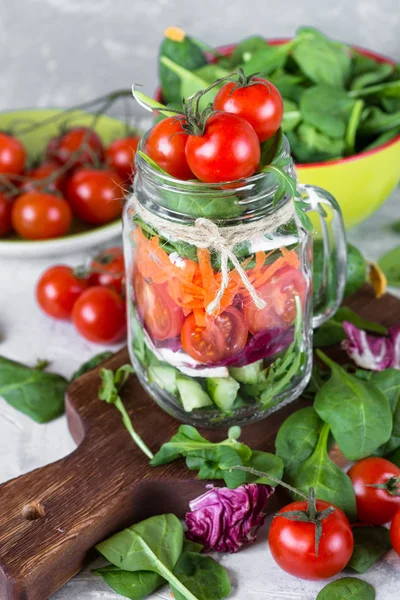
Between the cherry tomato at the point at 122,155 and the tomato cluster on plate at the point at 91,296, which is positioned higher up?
the cherry tomato at the point at 122,155

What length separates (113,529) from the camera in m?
1.22

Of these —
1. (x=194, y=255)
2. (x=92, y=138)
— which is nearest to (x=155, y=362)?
(x=194, y=255)

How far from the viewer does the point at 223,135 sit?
1.05 meters

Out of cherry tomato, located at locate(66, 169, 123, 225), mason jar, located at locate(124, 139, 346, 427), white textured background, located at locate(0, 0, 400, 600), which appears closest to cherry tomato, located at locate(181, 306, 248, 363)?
mason jar, located at locate(124, 139, 346, 427)

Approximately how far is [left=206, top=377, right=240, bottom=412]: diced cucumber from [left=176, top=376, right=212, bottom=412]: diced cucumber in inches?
0.5

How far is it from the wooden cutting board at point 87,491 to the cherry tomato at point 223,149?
0.43 metres

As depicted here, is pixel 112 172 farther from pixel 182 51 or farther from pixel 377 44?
pixel 377 44

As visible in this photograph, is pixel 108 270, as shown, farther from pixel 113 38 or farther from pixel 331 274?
pixel 113 38

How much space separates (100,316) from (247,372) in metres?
0.42

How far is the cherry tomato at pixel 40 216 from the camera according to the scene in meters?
1.80

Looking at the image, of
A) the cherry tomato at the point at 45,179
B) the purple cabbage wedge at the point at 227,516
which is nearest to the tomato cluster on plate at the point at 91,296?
Result: the cherry tomato at the point at 45,179

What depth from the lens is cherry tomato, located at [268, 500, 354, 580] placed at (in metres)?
1.11

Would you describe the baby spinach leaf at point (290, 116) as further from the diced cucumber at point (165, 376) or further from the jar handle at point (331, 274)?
the diced cucumber at point (165, 376)

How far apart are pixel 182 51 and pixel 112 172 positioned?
1.01 ft
